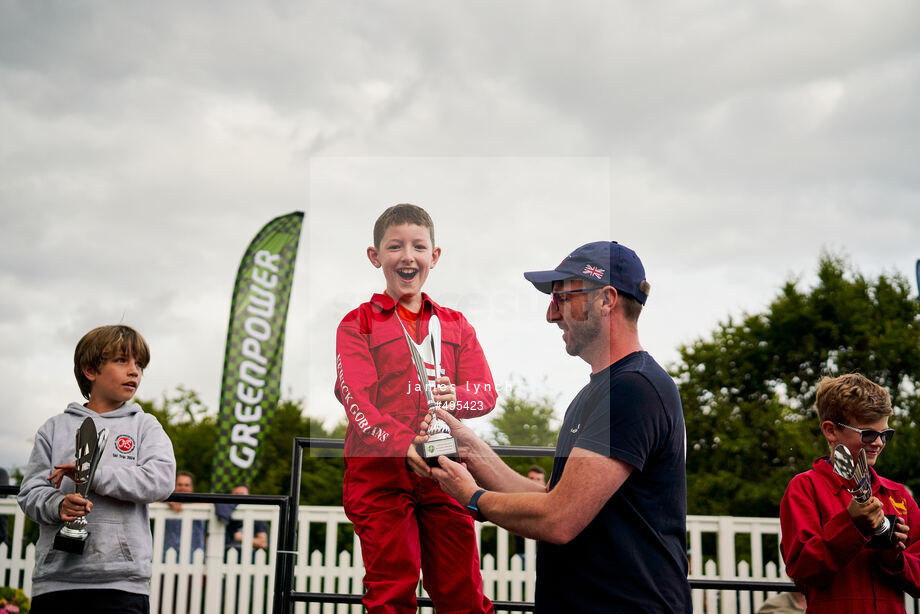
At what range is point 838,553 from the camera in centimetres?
258

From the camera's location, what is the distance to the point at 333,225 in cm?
257

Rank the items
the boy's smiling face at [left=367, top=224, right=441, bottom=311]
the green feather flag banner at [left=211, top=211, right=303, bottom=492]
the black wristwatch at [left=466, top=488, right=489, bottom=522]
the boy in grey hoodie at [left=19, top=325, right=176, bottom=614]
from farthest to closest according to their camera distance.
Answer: the green feather flag banner at [left=211, top=211, right=303, bottom=492] → the boy in grey hoodie at [left=19, top=325, right=176, bottom=614] → the boy's smiling face at [left=367, top=224, right=441, bottom=311] → the black wristwatch at [left=466, top=488, right=489, bottom=522]

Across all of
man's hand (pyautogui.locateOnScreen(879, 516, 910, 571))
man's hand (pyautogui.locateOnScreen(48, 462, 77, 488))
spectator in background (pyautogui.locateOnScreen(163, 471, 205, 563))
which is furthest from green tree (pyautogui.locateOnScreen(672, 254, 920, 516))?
man's hand (pyautogui.locateOnScreen(48, 462, 77, 488))

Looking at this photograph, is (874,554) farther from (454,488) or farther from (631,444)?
(454,488)

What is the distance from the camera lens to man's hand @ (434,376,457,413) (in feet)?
8.02

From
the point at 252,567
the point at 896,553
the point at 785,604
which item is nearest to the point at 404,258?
the point at 896,553

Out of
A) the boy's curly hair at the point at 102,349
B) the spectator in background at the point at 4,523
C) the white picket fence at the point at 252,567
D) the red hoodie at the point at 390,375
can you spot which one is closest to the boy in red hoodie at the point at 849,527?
the red hoodie at the point at 390,375

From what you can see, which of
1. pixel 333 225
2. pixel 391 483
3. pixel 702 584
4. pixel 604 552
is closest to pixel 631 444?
pixel 604 552

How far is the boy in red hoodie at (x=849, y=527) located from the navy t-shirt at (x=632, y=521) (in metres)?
0.76

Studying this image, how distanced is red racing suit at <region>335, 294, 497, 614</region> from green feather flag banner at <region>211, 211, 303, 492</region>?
8.47 m

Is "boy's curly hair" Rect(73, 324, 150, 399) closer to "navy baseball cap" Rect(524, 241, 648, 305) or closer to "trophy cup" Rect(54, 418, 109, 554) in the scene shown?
"trophy cup" Rect(54, 418, 109, 554)

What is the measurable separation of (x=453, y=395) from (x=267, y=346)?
30.0 feet

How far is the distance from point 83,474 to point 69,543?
23 cm

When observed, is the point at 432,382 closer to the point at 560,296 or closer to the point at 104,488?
→ the point at 560,296
